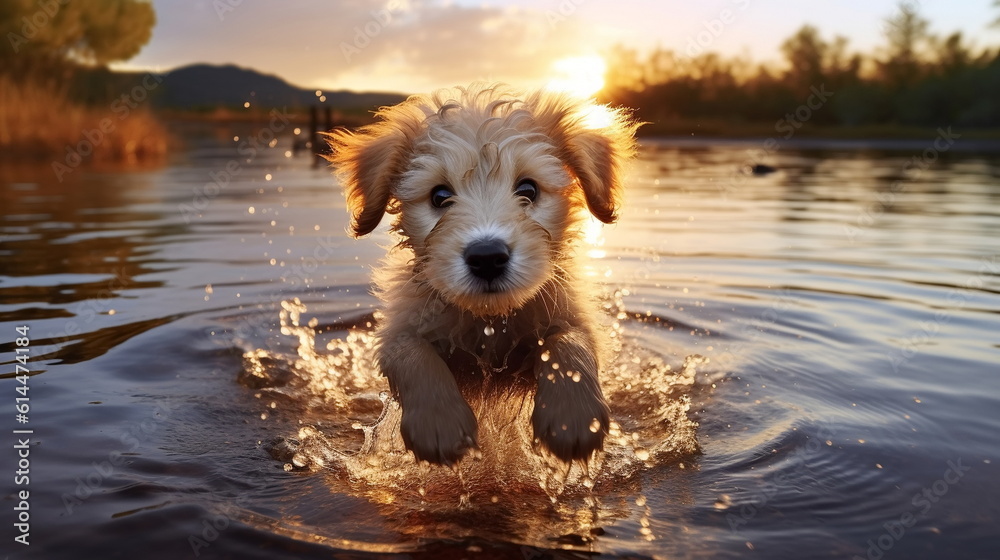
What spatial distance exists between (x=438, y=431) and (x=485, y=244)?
2.39ft

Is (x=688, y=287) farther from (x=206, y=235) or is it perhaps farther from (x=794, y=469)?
(x=206, y=235)

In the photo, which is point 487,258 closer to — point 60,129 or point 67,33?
point 60,129

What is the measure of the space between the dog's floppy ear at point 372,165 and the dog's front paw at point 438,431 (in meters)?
1.29

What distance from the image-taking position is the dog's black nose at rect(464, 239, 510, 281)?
3.29 m

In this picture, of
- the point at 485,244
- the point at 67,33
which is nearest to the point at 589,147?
the point at 485,244

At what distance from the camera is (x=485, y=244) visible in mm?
3299

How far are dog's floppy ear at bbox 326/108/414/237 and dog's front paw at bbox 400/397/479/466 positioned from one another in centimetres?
129
